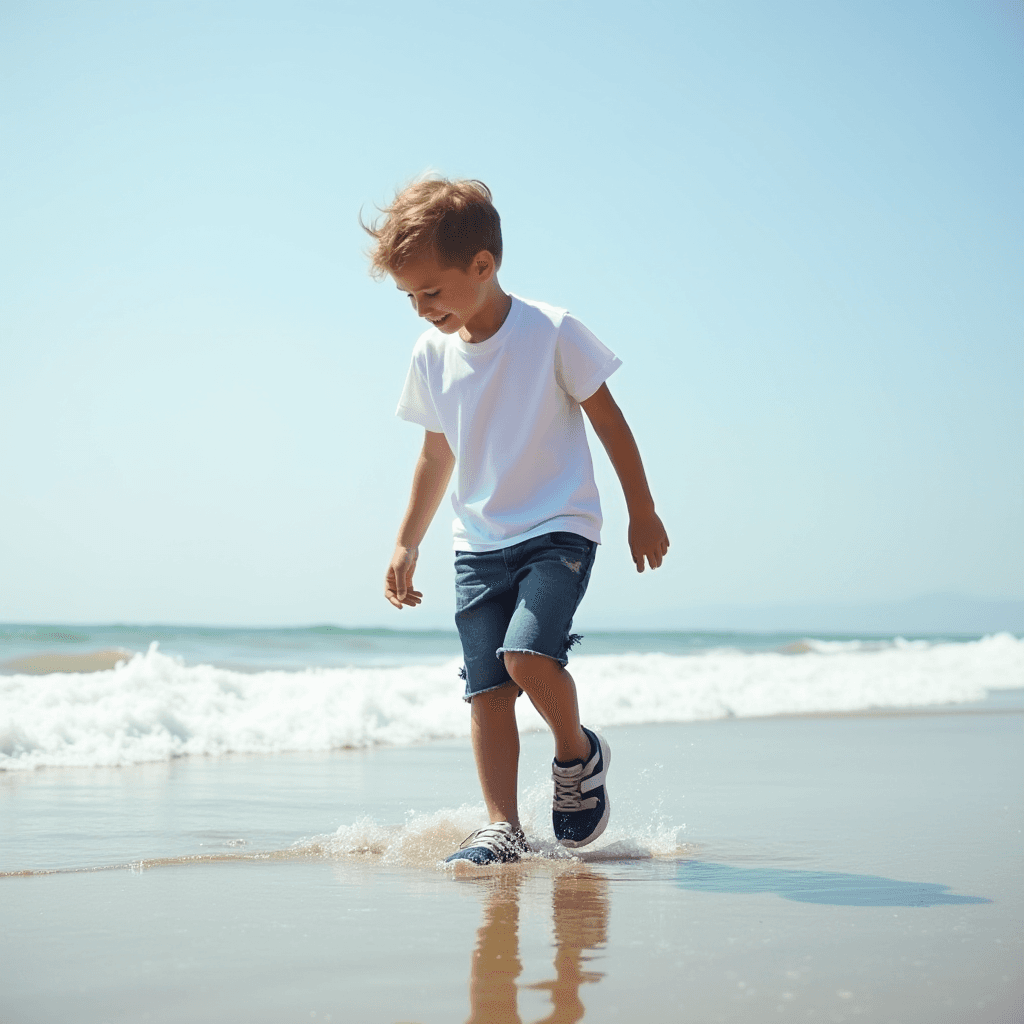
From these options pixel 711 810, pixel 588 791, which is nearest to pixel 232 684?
pixel 711 810

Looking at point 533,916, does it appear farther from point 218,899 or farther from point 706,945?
point 218,899

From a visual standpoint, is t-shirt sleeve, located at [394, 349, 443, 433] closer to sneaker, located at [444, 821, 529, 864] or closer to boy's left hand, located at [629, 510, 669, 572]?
boy's left hand, located at [629, 510, 669, 572]

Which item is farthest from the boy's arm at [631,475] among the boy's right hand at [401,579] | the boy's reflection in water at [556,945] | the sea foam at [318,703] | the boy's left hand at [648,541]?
the sea foam at [318,703]

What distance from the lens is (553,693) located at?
107 inches

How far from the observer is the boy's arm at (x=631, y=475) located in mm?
2820

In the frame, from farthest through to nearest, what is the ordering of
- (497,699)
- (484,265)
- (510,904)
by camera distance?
(497,699)
(484,265)
(510,904)

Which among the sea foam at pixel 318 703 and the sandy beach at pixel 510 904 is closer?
the sandy beach at pixel 510 904

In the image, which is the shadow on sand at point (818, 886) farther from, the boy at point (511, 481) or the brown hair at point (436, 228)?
the brown hair at point (436, 228)

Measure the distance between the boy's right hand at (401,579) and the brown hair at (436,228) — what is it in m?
0.80

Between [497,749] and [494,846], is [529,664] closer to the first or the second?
[497,749]

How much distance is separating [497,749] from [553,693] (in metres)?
0.27

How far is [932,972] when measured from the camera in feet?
5.59

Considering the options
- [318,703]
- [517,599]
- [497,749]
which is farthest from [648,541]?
[318,703]

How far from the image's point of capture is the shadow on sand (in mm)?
2238
